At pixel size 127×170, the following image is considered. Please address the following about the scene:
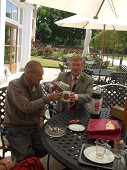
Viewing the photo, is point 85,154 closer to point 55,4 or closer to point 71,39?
point 55,4

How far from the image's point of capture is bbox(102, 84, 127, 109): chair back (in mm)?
3551

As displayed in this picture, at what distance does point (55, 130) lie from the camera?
2.09 metres

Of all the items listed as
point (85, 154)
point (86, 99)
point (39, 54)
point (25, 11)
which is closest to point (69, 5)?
point (86, 99)

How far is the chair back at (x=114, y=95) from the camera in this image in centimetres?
355

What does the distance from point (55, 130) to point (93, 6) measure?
6.03 feet

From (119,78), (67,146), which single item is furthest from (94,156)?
(119,78)

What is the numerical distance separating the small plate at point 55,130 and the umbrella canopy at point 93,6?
5.21ft

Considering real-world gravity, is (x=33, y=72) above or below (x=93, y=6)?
below

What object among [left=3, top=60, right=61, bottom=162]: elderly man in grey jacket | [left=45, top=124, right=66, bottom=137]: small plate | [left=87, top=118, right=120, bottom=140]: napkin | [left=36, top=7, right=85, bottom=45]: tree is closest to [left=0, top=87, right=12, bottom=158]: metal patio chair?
[left=3, top=60, right=61, bottom=162]: elderly man in grey jacket

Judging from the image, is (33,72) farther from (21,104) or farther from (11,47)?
(11,47)

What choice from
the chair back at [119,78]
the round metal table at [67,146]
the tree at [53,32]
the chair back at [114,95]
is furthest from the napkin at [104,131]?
the tree at [53,32]

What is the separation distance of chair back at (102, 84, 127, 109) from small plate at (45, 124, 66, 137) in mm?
1507

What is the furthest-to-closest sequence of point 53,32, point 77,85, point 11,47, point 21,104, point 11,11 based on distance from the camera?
point 53,32 < point 11,47 < point 11,11 < point 77,85 < point 21,104

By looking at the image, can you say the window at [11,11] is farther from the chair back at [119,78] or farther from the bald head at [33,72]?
the bald head at [33,72]
